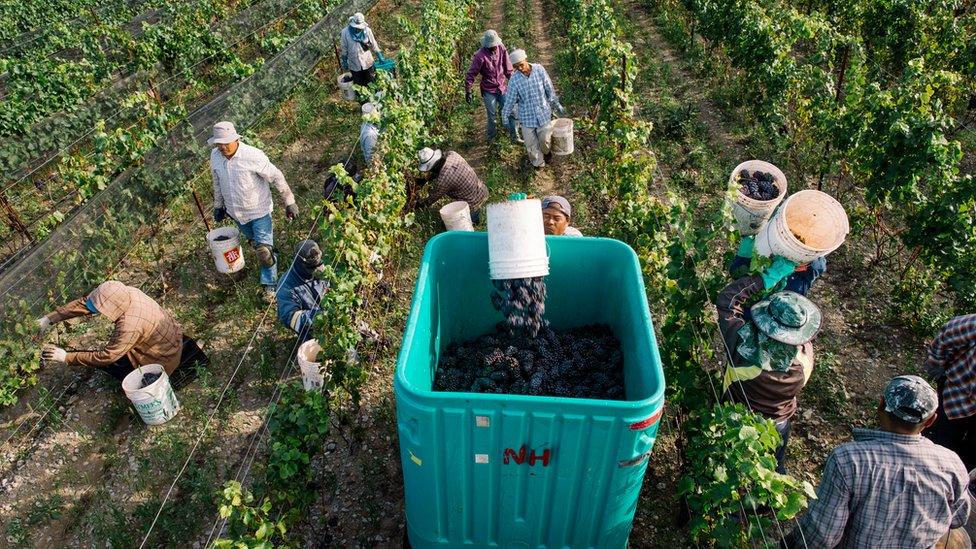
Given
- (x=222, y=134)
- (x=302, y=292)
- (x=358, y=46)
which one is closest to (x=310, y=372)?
(x=302, y=292)

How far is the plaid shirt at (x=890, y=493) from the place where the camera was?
2.72 meters

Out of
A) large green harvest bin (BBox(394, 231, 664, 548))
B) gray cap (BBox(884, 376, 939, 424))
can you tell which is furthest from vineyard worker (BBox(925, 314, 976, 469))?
large green harvest bin (BBox(394, 231, 664, 548))

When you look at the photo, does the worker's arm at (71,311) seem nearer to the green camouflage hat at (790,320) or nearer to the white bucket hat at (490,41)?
the green camouflage hat at (790,320)

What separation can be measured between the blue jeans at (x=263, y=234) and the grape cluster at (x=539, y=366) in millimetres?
2759

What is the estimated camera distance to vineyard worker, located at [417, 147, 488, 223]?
611 centimetres

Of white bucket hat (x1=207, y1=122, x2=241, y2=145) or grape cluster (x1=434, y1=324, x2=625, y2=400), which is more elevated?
white bucket hat (x1=207, y1=122, x2=241, y2=145)

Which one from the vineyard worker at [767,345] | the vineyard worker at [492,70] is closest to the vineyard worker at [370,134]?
the vineyard worker at [492,70]

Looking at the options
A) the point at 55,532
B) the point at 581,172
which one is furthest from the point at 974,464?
the point at 55,532

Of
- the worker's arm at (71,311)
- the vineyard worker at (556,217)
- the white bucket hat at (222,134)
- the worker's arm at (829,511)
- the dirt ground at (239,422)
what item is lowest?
the dirt ground at (239,422)

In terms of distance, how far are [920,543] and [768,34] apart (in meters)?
6.72

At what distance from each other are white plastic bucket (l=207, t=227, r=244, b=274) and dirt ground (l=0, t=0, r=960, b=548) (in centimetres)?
21

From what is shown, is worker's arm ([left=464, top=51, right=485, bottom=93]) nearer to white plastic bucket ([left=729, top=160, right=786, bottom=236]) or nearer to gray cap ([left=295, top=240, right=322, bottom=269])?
white plastic bucket ([left=729, top=160, right=786, bottom=236])

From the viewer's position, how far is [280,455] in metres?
3.40

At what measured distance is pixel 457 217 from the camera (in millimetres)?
6062
